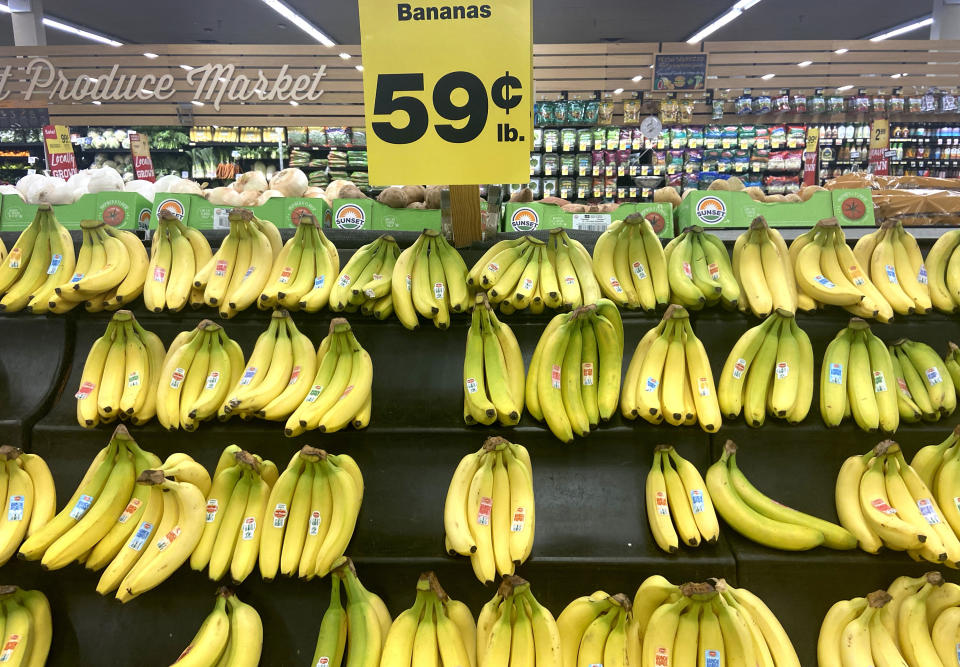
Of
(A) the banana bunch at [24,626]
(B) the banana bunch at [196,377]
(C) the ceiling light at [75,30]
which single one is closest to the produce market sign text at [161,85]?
(C) the ceiling light at [75,30]

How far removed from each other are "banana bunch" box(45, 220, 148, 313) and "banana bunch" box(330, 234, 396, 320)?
0.62 metres

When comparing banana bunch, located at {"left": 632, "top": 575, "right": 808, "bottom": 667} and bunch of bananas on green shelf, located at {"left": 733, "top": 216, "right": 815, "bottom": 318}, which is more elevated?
bunch of bananas on green shelf, located at {"left": 733, "top": 216, "right": 815, "bottom": 318}

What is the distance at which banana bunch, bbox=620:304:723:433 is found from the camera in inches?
57.7

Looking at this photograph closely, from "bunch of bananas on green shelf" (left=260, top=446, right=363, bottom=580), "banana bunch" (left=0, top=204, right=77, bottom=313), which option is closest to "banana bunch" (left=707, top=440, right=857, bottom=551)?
"bunch of bananas on green shelf" (left=260, top=446, right=363, bottom=580)

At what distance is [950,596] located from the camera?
1320mm

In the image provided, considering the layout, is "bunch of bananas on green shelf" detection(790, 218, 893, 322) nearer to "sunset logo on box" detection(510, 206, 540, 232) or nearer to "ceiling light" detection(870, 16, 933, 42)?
"sunset logo on box" detection(510, 206, 540, 232)

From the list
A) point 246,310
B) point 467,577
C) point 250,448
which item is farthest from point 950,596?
point 246,310

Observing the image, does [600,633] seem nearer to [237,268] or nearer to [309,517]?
[309,517]

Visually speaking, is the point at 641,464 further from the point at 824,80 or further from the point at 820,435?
the point at 824,80

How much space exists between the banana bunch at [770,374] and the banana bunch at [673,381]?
0.23 ft

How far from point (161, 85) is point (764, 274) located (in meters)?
8.07

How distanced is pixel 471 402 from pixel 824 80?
8.80 metres

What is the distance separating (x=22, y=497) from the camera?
1417 millimetres

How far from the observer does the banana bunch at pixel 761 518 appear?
1378mm
